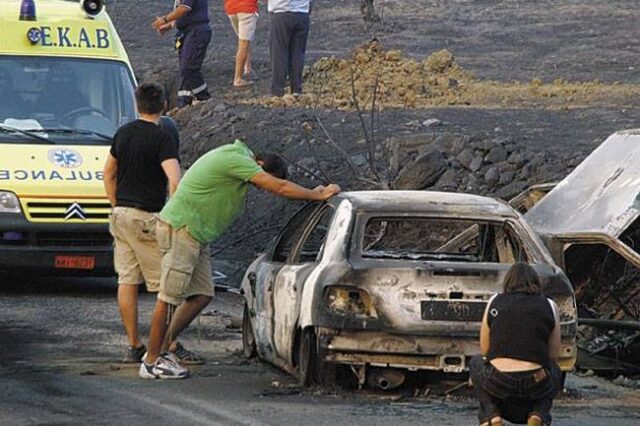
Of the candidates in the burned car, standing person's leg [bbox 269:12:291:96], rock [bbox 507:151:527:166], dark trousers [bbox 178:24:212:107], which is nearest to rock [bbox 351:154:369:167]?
rock [bbox 507:151:527:166]

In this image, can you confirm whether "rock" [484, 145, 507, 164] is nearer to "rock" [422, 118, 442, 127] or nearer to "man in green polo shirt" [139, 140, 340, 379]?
"rock" [422, 118, 442, 127]

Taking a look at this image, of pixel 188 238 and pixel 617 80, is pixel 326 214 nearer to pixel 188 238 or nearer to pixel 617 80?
pixel 188 238

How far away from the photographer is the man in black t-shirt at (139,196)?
41.6 ft

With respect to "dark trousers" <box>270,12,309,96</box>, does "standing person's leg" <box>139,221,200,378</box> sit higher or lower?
lower

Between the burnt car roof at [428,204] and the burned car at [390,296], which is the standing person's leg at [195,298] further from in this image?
the burnt car roof at [428,204]

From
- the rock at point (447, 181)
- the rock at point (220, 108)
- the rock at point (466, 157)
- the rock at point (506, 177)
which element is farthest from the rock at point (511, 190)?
the rock at point (220, 108)

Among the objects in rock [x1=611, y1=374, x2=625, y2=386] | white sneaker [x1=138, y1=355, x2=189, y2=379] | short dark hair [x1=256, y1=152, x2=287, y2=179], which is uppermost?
short dark hair [x1=256, y1=152, x2=287, y2=179]

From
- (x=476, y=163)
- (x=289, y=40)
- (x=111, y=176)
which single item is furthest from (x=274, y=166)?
(x=289, y=40)

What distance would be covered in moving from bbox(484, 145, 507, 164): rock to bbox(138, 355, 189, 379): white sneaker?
22.8 feet

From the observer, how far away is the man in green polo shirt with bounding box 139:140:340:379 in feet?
39.5

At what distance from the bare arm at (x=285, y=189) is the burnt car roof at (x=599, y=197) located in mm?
2286

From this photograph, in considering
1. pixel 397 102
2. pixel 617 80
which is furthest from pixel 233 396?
pixel 617 80

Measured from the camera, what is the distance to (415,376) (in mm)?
11727

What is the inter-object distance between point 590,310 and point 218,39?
2225 centimetres
